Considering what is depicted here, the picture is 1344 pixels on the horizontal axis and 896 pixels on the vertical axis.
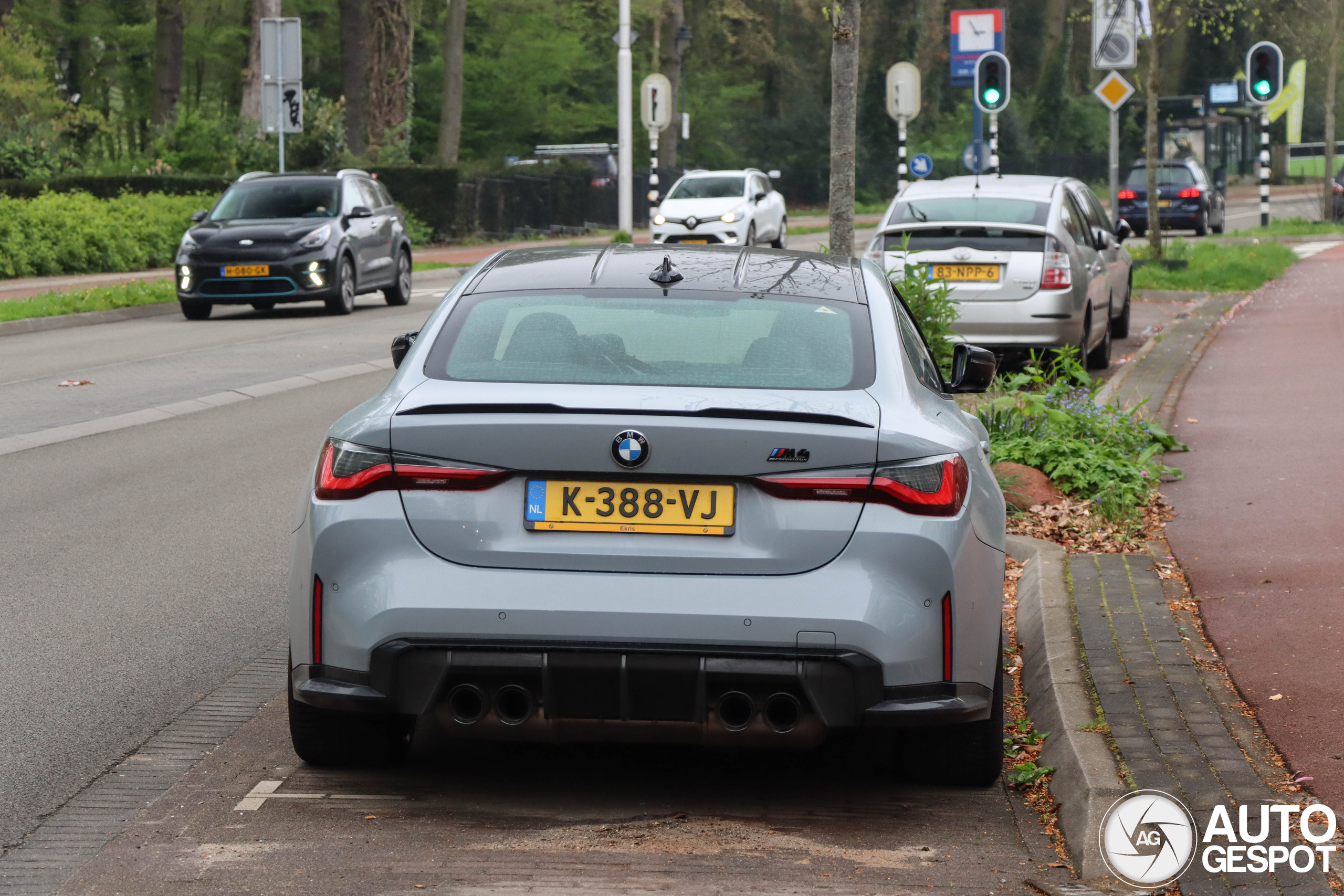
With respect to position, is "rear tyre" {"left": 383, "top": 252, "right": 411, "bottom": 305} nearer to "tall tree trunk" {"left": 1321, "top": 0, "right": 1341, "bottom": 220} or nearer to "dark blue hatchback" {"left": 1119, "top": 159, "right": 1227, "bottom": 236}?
"dark blue hatchback" {"left": 1119, "top": 159, "right": 1227, "bottom": 236}

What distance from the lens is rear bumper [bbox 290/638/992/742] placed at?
4234 mm

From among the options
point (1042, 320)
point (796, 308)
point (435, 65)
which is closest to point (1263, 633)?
point (796, 308)

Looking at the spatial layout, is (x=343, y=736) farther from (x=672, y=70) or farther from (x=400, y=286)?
(x=672, y=70)

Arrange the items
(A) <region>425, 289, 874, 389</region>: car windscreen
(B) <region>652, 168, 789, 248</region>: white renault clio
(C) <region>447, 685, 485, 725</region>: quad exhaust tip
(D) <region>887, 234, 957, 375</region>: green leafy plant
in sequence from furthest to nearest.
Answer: (B) <region>652, 168, 789, 248</region>: white renault clio < (D) <region>887, 234, 957, 375</region>: green leafy plant < (A) <region>425, 289, 874, 389</region>: car windscreen < (C) <region>447, 685, 485, 725</region>: quad exhaust tip

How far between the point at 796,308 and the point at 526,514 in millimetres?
1151

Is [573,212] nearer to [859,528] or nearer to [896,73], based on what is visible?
[896,73]

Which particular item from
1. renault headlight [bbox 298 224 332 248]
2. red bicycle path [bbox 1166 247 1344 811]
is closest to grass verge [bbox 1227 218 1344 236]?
renault headlight [bbox 298 224 332 248]

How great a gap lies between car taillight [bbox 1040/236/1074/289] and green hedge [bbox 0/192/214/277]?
16034mm

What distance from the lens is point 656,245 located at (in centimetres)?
586

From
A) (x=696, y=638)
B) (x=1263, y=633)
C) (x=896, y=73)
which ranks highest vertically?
(x=896, y=73)

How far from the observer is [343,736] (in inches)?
192

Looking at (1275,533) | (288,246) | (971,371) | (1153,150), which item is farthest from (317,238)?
(971,371)

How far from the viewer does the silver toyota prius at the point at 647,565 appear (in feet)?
13.9

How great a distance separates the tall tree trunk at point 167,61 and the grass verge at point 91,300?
23.6 m
